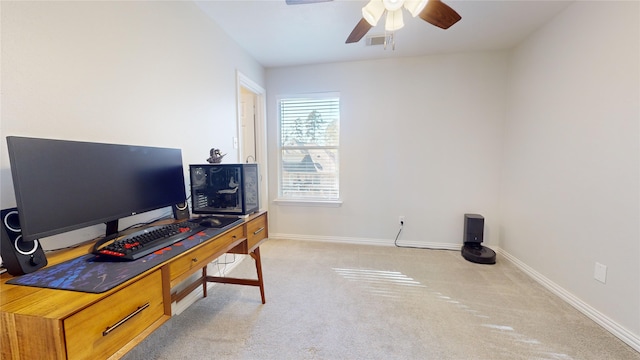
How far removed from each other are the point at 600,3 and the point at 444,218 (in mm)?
2336

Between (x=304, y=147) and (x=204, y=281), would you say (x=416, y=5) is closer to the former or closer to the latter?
(x=304, y=147)

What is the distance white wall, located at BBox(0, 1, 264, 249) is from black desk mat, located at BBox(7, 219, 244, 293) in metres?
0.33

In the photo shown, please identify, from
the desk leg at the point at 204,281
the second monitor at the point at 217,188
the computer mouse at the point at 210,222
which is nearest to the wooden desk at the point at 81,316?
the computer mouse at the point at 210,222

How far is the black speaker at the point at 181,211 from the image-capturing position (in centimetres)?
165

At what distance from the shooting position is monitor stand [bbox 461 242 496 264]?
9.02ft

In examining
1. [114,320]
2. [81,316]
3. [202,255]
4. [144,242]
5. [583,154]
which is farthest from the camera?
[583,154]

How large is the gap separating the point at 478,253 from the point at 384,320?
171 cm

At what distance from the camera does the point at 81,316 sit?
699 mm

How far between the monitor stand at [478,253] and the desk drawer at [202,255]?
2.61 m

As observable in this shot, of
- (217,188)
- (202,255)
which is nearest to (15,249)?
(202,255)

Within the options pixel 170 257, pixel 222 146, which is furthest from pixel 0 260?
pixel 222 146

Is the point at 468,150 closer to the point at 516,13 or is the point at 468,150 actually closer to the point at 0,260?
the point at 516,13

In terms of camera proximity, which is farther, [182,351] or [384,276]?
[384,276]

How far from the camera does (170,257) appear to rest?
3.44ft
